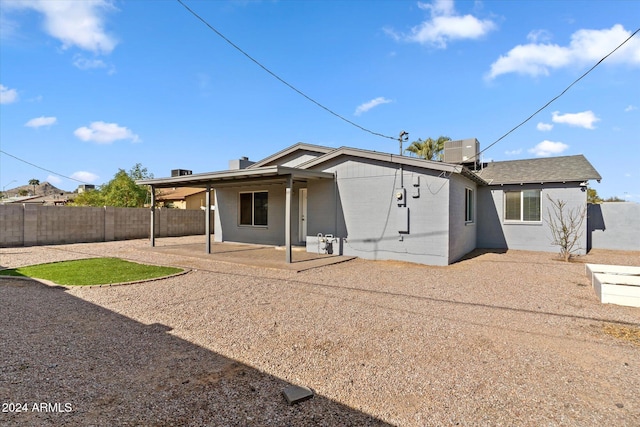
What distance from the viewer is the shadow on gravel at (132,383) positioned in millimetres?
2340

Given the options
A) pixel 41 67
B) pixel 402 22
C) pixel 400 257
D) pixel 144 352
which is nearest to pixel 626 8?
pixel 402 22

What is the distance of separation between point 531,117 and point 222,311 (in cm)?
895

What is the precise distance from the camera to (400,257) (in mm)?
9859

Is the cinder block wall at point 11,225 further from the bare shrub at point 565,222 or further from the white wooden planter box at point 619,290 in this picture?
the bare shrub at point 565,222

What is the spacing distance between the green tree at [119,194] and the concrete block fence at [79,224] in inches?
338

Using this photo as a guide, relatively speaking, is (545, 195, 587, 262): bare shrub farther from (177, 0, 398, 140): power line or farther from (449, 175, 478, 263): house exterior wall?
(177, 0, 398, 140): power line

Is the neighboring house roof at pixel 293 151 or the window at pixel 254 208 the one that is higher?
the neighboring house roof at pixel 293 151

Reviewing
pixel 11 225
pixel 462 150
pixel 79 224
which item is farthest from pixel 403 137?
pixel 11 225

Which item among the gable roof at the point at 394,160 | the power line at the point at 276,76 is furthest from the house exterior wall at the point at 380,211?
the power line at the point at 276,76

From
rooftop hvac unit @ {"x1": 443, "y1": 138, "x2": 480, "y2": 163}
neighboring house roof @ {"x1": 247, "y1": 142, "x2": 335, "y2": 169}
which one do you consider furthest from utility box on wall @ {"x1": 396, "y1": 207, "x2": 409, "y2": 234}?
rooftop hvac unit @ {"x1": 443, "y1": 138, "x2": 480, "y2": 163}

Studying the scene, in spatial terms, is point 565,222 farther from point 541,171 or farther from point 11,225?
point 11,225

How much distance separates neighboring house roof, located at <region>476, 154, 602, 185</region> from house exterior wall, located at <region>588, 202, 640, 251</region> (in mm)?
1998

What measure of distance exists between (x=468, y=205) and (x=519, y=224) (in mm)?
2884

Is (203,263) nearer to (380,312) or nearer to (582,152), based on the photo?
(380,312)
